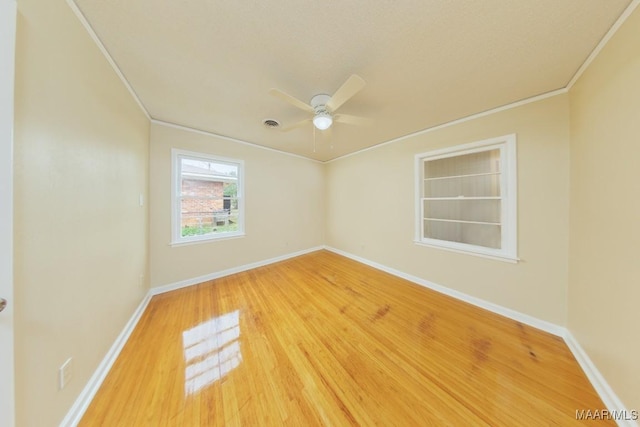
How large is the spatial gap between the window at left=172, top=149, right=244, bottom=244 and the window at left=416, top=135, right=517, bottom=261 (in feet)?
10.2

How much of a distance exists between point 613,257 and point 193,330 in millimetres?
3445

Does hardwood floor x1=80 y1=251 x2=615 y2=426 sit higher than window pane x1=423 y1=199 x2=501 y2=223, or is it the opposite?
window pane x1=423 y1=199 x2=501 y2=223

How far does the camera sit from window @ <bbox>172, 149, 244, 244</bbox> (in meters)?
2.77

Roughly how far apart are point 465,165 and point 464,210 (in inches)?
24.4

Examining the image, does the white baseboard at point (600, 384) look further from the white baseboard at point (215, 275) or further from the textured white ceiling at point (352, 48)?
the white baseboard at point (215, 275)

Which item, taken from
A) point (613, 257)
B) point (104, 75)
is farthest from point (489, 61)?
point (104, 75)

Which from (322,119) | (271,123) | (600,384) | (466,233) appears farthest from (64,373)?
(466,233)

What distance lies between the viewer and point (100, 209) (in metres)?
1.39

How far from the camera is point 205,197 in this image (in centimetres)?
302

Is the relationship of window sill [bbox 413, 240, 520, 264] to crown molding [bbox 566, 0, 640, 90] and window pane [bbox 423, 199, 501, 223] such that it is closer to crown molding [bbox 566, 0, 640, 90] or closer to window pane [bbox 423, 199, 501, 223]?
window pane [bbox 423, 199, 501, 223]

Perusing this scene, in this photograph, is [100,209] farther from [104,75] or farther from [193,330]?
[193,330]

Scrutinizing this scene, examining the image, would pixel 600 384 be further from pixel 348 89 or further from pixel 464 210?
pixel 348 89

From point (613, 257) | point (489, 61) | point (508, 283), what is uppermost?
point (489, 61)

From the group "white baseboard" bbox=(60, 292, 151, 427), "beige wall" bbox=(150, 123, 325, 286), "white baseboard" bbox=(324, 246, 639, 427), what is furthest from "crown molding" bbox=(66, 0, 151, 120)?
"white baseboard" bbox=(324, 246, 639, 427)
